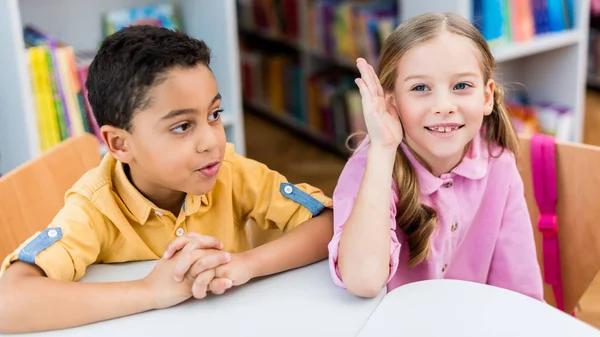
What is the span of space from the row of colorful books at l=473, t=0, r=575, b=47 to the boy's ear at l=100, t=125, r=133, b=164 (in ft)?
5.61

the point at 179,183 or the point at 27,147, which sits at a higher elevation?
the point at 179,183

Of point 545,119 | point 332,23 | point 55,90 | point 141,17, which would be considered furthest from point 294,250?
point 332,23

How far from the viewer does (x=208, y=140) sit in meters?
1.09

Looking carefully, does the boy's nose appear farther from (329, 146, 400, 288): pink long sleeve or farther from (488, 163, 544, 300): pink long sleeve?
(488, 163, 544, 300): pink long sleeve

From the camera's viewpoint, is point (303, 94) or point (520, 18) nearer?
point (520, 18)

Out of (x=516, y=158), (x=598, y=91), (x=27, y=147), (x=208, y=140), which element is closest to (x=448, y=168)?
(x=516, y=158)

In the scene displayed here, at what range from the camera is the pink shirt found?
1328 mm

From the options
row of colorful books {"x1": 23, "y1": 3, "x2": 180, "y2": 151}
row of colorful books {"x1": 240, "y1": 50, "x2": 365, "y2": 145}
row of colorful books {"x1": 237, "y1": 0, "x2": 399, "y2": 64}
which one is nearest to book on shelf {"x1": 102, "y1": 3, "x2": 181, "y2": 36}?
row of colorful books {"x1": 23, "y1": 3, "x2": 180, "y2": 151}

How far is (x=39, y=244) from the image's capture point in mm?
1080

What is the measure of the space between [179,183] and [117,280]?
172mm

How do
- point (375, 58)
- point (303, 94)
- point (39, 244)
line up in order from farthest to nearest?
point (303, 94) < point (375, 58) < point (39, 244)

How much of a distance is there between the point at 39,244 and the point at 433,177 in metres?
0.65

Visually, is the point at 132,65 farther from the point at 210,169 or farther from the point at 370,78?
the point at 370,78

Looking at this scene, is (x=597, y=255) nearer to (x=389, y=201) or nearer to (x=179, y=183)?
(x=389, y=201)
